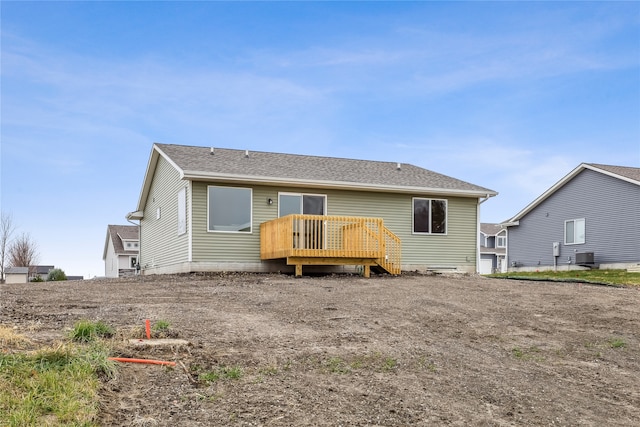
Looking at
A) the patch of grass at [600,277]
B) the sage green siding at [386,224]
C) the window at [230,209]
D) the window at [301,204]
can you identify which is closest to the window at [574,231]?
the patch of grass at [600,277]

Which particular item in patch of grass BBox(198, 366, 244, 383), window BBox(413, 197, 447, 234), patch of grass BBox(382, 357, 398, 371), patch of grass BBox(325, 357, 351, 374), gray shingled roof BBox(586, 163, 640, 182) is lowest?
patch of grass BBox(382, 357, 398, 371)

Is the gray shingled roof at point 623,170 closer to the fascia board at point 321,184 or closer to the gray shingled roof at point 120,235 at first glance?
the fascia board at point 321,184

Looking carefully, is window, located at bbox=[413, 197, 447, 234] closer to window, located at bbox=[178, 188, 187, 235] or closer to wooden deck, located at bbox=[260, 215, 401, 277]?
wooden deck, located at bbox=[260, 215, 401, 277]

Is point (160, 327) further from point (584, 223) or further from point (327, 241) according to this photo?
point (584, 223)

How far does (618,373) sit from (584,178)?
2202cm

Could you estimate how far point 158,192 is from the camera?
68.5 ft

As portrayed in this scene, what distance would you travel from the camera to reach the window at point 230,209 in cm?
1670

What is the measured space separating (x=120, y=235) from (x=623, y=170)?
33.5 meters

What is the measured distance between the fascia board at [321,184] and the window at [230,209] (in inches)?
15.1

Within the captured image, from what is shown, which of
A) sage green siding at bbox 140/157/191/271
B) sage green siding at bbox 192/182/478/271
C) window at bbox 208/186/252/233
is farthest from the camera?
sage green siding at bbox 140/157/191/271

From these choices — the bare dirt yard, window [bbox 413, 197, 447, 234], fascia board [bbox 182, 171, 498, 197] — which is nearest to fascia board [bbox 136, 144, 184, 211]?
fascia board [bbox 182, 171, 498, 197]

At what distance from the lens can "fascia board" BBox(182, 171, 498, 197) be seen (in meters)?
16.2

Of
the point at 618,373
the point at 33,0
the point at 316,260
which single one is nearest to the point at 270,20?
the point at 33,0

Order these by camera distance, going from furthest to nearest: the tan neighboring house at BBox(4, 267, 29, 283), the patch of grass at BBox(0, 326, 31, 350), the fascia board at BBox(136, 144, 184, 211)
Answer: the tan neighboring house at BBox(4, 267, 29, 283) → the fascia board at BBox(136, 144, 184, 211) → the patch of grass at BBox(0, 326, 31, 350)
